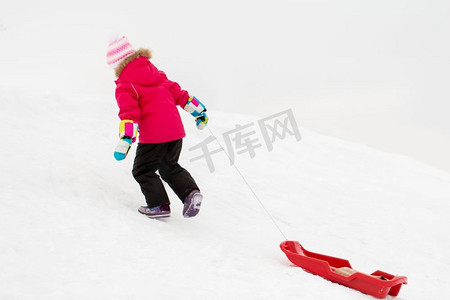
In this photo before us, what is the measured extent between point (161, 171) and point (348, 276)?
160 cm

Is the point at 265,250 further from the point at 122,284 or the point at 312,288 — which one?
the point at 122,284

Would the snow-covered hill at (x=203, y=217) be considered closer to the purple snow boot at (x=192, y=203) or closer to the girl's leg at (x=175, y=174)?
the purple snow boot at (x=192, y=203)

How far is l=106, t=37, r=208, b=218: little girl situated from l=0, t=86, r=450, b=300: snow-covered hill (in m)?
0.19

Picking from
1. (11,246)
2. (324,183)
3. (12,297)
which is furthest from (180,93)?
(324,183)

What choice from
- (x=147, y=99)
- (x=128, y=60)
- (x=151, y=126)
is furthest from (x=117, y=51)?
(x=151, y=126)

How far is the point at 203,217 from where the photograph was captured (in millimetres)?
3643

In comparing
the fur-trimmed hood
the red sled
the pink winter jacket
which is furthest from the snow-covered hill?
the fur-trimmed hood

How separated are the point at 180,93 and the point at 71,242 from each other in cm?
164

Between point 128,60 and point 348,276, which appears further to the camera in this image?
point 128,60

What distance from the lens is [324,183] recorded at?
17.7 ft

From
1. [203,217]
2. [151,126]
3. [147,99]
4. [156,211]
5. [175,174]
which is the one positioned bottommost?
[203,217]

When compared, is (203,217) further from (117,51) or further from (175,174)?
(117,51)

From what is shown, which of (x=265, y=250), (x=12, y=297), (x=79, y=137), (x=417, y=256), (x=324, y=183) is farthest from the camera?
(x=324, y=183)

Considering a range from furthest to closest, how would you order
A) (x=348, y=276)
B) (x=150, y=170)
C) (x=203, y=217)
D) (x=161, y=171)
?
(x=203, y=217) → (x=161, y=171) → (x=150, y=170) → (x=348, y=276)
